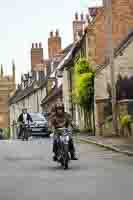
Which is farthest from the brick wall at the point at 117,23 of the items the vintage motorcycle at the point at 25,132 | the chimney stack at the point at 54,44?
the chimney stack at the point at 54,44

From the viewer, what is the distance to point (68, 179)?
Answer: 1454cm

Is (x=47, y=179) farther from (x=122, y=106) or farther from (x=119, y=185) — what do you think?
(x=122, y=106)

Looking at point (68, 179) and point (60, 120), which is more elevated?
point (60, 120)

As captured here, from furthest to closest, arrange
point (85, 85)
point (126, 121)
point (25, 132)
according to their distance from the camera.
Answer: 1. point (85, 85)
2. point (25, 132)
3. point (126, 121)

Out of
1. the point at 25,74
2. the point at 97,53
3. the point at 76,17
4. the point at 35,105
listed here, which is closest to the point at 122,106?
the point at 97,53

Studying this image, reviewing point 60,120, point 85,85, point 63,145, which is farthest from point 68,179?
point 85,85

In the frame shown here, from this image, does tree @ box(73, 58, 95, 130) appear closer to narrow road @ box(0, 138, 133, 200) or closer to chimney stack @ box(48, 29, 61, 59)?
narrow road @ box(0, 138, 133, 200)

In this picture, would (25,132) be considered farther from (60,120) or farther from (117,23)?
(60,120)

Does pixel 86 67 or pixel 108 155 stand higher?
pixel 86 67

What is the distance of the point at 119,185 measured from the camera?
13.1 meters

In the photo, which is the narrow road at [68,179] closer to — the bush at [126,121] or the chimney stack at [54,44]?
the bush at [126,121]

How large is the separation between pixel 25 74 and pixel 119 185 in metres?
94.0

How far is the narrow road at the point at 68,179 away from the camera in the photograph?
11.8 meters

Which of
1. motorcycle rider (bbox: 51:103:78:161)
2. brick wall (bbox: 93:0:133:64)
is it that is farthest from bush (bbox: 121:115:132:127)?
brick wall (bbox: 93:0:133:64)
